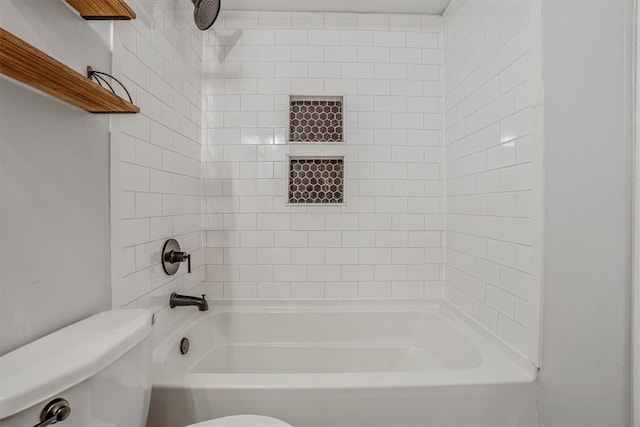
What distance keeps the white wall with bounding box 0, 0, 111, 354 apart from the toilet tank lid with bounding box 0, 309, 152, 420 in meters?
0.07

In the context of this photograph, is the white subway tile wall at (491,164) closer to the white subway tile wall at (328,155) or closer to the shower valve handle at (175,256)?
the white subway tile wall at (328,155)

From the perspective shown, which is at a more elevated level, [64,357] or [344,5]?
[344,5]

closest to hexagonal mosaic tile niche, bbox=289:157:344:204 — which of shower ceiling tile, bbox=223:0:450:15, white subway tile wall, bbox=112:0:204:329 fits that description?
white subway tile wall, bbox=112:0:204:329

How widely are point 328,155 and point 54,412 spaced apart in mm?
1617

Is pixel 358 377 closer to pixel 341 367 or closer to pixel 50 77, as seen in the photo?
pixel 341 367

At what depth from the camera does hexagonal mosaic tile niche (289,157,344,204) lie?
1946 millimetres

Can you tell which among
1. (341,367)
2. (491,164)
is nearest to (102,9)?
(491,164)

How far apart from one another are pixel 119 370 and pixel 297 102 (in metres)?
1.64

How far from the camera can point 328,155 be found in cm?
192

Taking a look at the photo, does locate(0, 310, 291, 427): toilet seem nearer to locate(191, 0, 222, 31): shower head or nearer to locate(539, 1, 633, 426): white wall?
locate(539, 1, 633, 426): white wall

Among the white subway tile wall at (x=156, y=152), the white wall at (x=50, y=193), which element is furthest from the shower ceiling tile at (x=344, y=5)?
the white wall at (x=50, y=193)

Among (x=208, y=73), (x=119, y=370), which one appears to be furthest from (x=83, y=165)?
(x=208, y=73)

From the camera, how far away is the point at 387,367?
5.90 ft

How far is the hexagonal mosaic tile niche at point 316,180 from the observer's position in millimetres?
1946
